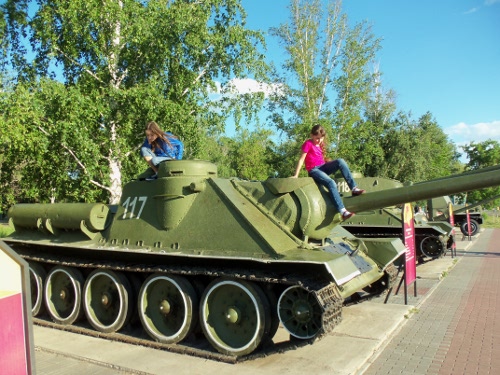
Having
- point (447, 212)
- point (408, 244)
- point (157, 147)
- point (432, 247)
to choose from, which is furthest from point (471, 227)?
point (157, 147)

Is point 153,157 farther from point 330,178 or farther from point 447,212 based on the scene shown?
point 447,212

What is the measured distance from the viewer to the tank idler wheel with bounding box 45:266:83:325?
25.2 ft

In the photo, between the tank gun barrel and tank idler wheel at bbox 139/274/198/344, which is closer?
the tank gun barrel

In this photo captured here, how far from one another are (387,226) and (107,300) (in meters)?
8.45

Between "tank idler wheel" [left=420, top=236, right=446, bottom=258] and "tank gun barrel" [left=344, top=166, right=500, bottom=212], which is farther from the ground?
"tank gun barrel" [left=344, top=166, right=500, bottom=212]

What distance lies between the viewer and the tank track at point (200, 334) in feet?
17.5

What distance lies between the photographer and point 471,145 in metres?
45.0

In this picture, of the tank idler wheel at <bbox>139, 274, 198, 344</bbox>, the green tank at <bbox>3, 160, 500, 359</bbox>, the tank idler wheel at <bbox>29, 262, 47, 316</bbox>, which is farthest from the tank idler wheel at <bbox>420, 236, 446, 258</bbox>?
the tank idler wheel at <bbox>29, 262, 47, 316</bbox>

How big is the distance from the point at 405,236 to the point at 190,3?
37.0 ft

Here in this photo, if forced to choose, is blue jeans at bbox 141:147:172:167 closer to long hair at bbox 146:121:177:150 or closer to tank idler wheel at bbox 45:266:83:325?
long hair at bbox 146:121:177:150

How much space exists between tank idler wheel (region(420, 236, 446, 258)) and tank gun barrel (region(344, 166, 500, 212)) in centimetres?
876

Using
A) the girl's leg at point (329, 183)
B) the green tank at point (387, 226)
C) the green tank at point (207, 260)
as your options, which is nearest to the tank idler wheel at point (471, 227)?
the green tank at point (387, 226)

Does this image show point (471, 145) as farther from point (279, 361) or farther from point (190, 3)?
point (279, 361)

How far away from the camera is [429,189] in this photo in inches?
239
